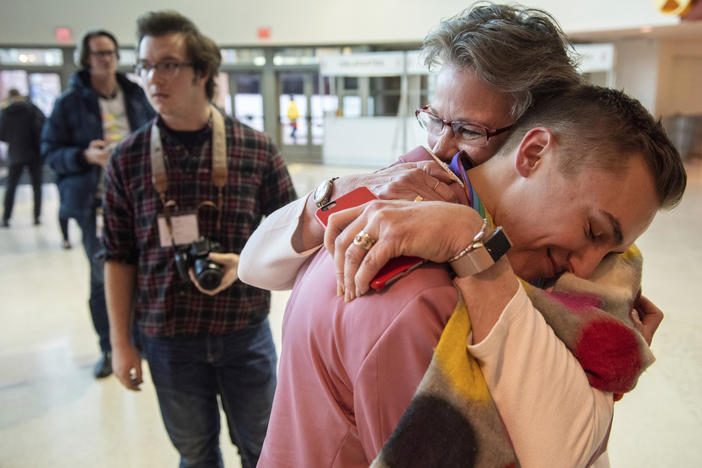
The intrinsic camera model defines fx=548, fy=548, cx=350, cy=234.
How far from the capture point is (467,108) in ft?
3.30

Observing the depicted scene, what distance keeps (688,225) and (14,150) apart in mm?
8985

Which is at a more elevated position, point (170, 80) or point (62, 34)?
point (62, 34)

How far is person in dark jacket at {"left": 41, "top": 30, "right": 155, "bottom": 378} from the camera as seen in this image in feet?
10.9

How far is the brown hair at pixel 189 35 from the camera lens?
189 centimetres

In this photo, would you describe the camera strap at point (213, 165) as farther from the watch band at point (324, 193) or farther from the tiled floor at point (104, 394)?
the tiled floor at point (104, 394)

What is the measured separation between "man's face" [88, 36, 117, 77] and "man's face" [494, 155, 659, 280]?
10.3ft

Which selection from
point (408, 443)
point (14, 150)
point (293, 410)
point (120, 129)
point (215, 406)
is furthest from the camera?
point (14, 150)

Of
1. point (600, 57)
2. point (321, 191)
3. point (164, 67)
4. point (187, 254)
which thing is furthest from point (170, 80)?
point (600, 57)

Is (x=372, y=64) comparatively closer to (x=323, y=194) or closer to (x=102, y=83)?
(x=102, y=83)

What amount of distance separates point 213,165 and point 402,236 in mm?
1267

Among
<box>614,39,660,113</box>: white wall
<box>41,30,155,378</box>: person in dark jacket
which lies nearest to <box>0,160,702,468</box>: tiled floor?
<box>41,30,155,378</box>: person in dark jacket

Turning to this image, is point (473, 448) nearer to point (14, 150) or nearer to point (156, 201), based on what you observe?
point (156, 201)

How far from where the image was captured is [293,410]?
869mm

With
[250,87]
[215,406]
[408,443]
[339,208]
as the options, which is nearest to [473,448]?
[408,443]
